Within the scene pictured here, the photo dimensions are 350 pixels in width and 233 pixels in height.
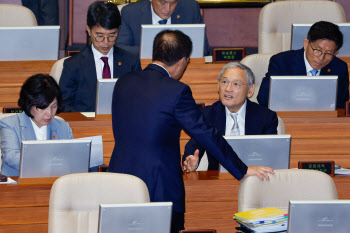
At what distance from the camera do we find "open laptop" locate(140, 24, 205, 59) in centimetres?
489

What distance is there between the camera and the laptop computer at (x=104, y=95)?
4195mm

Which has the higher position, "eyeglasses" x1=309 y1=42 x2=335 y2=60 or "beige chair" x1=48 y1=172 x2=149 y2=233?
"eyeglasses" x1=309 y1=42 x2=335 y2=60

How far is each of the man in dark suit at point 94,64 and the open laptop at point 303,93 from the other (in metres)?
1.01

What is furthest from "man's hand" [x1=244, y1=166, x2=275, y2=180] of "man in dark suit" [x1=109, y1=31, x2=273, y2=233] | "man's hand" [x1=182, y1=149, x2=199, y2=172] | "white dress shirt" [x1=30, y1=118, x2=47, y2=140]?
"white dress shirt" [x1=30, y1=118, x2=47, y2=140]

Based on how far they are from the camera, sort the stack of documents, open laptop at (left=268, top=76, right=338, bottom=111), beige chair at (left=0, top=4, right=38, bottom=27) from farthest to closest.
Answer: beige chair at (left=0, top=4, right=38, bottom=27)
open laptop at (left=268, top=76, right=338, bottom=111)
the stack of documents

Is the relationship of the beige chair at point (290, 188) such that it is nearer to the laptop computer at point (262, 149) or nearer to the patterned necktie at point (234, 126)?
the laptop computer at point (262, 149)

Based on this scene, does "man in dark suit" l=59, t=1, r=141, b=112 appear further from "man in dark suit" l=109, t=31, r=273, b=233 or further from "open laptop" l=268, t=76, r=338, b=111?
"man in dark suit" l=109, t=31, r=273, b=233

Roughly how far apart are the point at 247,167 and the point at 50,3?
428 centimetres

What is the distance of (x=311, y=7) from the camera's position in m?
5.80

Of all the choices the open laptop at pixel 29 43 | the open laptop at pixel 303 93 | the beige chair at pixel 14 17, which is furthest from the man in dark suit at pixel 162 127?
the beige chair at pixel 14 17

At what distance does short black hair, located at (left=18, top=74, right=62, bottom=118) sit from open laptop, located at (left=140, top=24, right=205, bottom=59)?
1.08 meters

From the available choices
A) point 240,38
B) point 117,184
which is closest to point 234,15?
point 240,38

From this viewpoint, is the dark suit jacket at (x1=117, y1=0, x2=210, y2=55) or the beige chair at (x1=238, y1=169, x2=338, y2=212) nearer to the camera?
the beige chair at (x1=238, y1=169, x2=338, y2=212)

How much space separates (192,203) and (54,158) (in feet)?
2.40
